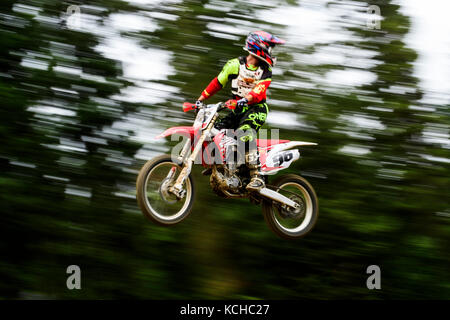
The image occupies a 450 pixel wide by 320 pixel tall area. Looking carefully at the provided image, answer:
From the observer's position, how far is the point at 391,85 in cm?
1012

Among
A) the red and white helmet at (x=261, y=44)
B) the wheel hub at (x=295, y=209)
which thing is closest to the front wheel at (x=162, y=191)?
the wheel hub at (x=295, y=209)

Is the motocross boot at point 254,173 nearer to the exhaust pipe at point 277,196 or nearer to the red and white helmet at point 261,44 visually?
the exhaust pipe at point 277,196

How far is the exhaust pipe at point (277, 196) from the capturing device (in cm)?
605

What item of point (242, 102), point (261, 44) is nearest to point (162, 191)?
point (242, 102)

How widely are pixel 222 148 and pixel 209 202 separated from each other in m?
3.26

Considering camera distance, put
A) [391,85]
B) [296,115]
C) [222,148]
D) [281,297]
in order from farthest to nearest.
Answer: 1. [281,297]
2. [391,85]
3. [296,115]
4. [222,148]

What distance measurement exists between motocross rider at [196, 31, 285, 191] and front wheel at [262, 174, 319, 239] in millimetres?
543

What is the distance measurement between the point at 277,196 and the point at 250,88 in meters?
1.35

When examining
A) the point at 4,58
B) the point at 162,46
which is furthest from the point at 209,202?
the point at 4,58

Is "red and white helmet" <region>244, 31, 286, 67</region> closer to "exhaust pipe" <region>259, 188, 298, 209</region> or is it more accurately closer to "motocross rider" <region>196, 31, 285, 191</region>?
"motocross rider" <region>196, 31, 285, 191</region>

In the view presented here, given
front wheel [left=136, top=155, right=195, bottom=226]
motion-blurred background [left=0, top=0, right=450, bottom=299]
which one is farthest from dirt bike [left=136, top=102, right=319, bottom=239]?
motion-blurred background [left=0, top=0, right=450, bottom=299]

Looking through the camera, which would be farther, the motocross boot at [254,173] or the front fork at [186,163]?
the motocross boot at [254,173]

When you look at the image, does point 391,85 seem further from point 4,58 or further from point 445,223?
point 4,58

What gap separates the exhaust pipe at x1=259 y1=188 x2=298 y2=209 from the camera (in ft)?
19.9
